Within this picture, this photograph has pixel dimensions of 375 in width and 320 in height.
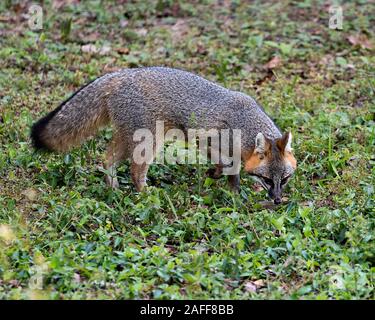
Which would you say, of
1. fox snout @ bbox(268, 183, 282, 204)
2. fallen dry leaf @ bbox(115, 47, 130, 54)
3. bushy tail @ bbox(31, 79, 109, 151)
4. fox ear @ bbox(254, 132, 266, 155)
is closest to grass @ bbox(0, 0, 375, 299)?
fallen dry leaf @ bbox(115, 47, 130, 54)

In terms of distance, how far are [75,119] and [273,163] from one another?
2.12m

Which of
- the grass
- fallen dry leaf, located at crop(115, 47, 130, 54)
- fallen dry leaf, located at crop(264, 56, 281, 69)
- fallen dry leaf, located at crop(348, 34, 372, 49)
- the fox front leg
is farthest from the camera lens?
fallen dry leaf, located at crop(348, 34, 372, 49)

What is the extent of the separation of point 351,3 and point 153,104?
6378mm

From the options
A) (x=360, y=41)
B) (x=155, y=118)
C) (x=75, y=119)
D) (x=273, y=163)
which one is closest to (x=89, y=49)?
(x=75, y=119)

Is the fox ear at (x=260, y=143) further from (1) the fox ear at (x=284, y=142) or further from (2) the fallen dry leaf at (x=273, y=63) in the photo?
(2) the fallen dry leaf at (x=273, y=63)

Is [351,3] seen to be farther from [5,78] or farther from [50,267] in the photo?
[50,267]

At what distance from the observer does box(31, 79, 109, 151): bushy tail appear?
8.24m

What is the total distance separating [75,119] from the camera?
27.4ft

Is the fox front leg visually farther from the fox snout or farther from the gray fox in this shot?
the fox snout

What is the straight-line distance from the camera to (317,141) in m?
9.12

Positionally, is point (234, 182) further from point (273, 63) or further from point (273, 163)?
point (273, 63)

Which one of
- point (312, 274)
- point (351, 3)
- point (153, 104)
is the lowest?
point (312, 274)

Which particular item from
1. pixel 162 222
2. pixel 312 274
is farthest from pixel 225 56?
pixel 312 274

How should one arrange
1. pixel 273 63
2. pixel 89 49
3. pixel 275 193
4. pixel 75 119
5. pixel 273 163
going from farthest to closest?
pixel 89 49, pixel 273 63, pixel 75 119, pixel 273 163, pixel 275 193
